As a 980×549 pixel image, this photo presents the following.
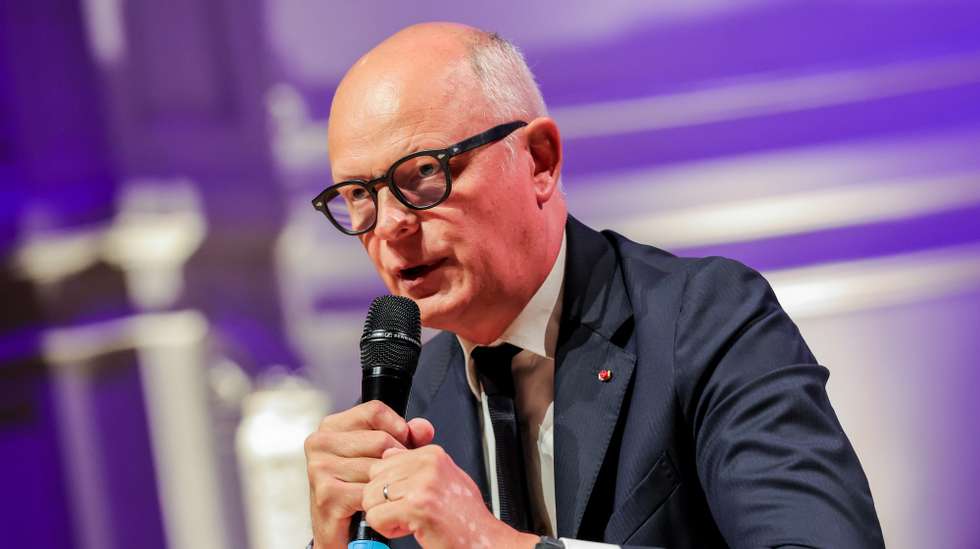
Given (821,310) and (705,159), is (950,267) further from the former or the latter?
(705,159)

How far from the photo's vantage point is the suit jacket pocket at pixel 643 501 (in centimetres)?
145

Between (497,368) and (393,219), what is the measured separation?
34 cm

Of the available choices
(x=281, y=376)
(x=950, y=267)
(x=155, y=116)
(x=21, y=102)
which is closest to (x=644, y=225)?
(x=950, y=267)

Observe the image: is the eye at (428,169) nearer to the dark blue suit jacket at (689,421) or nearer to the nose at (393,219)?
the nose at (393,219)

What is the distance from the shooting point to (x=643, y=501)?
1.46 meters

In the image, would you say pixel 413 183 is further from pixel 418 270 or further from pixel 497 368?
pixel 497 368

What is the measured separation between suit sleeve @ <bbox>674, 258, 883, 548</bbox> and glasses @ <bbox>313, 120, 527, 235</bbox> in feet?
1.28

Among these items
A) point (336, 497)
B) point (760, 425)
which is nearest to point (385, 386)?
point (336, 497)

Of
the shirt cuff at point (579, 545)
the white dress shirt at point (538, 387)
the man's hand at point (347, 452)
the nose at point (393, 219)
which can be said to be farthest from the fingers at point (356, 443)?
the white dress shirt at point (538, 387)

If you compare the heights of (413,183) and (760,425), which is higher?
(413,183)

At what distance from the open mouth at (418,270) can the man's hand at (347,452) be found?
12.2 inches

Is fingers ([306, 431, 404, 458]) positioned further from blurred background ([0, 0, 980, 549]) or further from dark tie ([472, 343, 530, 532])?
blurred background ([0, 0, 980, 549])

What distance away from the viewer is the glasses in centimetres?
146

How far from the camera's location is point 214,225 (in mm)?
2965
